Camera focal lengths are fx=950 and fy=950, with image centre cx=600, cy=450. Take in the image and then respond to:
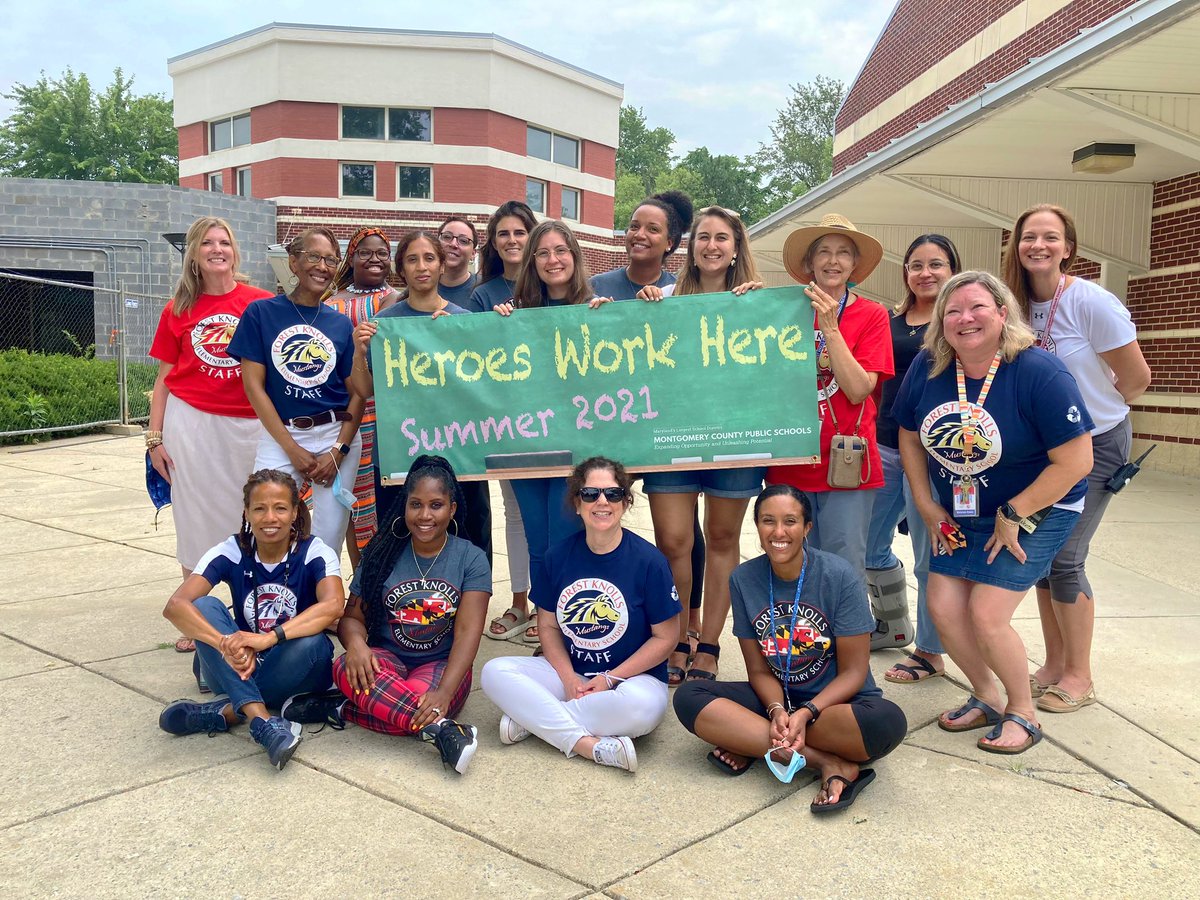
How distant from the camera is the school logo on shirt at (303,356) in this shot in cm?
420

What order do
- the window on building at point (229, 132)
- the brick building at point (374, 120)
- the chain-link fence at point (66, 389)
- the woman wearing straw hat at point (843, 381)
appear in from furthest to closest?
the window on building at point (229, 132), the brick building at point (374, 120), the chain-link fence at point (66, 389), the woman wearing straw hat at point (843, 381)

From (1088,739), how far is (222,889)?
3.03 meters

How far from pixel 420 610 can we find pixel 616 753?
3.19ft

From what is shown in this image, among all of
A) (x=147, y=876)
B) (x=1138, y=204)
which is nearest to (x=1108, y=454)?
(x=147, y=876)

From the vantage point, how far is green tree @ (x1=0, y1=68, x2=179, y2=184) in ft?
143

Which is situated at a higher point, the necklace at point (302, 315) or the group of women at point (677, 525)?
the necklace at point (302, 315)

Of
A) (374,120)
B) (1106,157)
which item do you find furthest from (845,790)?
(374,120)

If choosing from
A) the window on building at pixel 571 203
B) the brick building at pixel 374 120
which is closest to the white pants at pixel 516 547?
the brick building at pixel 374 120

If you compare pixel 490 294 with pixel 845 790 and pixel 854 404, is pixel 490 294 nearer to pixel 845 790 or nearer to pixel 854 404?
pixel 854 404

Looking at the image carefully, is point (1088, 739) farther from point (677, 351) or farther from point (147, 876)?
point (147, 876)

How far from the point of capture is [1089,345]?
3.69 metres

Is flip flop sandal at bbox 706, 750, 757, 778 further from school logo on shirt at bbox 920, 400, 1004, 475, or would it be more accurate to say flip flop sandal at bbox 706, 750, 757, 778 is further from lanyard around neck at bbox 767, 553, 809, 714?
school logo on shirt at bbox 920, 400, 1004, 475

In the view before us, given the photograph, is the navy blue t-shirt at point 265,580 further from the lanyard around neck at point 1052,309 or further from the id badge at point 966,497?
the lanyard around neck at point 1052,309

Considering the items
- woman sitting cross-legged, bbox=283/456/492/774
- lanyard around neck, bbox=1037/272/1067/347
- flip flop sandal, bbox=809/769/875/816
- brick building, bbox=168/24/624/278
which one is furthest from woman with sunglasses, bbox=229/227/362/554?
brick building, bbox=168/24/624/278
